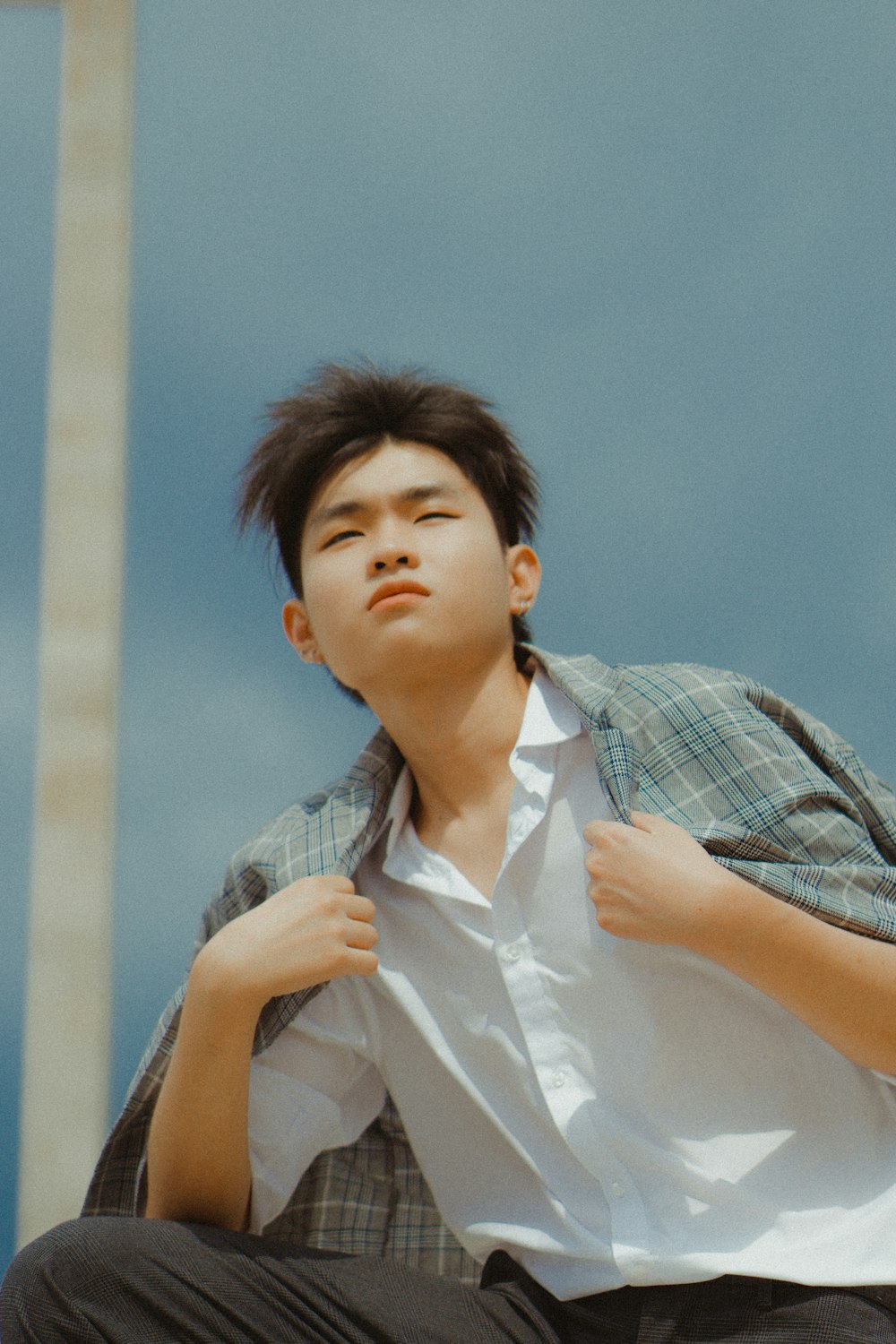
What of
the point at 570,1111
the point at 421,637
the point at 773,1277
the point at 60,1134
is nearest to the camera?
the point at 773,1277

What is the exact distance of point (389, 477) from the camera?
2.19m

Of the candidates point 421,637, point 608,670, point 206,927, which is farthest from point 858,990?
point 206,927

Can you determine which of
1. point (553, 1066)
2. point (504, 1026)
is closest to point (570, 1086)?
point (553, 1066)

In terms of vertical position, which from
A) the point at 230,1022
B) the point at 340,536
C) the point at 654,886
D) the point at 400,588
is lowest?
the point at 230,1022

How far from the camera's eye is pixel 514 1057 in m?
1.86

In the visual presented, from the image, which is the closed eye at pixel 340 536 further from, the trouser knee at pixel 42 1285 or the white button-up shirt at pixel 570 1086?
the trouser knee at pixel 42 1285

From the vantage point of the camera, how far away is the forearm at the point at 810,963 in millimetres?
1620

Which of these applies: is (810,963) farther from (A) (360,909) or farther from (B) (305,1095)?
(B) (305,1095)

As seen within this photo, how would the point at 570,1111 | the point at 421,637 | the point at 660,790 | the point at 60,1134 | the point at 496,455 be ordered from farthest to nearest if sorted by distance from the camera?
1. the point at 60,1134
2. the point at 496,455
3. the point at 421,637
4. the point at 660,790
5. the point at 570,1111

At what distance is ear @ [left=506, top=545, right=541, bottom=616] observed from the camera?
7.79 feet

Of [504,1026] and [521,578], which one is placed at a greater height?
[521,578]

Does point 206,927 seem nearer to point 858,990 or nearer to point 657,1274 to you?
point 657,1274

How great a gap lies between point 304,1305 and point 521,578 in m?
1.21

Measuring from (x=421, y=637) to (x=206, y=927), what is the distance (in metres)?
0.55
